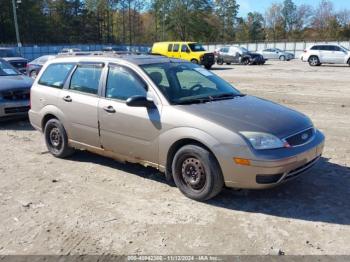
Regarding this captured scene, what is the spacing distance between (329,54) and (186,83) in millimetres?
31119

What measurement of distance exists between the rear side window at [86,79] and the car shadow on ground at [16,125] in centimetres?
357

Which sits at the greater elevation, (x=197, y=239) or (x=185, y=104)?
(x=185, y=104)

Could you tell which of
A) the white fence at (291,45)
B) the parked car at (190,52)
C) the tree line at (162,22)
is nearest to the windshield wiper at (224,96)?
the parked car at (190,52)

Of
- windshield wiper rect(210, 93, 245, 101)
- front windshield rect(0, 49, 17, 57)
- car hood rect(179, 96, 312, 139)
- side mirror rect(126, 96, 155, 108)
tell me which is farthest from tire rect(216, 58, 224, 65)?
side mirror rect(126, 96, 155, 108)

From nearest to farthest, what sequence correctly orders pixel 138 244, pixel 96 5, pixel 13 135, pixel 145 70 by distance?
pixel 138 244 → pixel 145 70 → pixel 13 135 → pixel 96 5

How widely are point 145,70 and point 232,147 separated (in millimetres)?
1752

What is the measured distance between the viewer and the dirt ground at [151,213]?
4.06 meters

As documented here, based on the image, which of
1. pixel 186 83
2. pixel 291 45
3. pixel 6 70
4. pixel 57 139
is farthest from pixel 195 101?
pixel 291 45

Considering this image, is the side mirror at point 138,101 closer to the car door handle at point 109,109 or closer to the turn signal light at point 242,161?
the car door handle at point 109,109

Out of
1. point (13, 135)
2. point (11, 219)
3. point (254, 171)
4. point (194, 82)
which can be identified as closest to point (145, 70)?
point (194, 82)

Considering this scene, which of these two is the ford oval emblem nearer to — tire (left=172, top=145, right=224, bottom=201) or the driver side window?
tire (left=172, top=145, right=224, bottom=201)

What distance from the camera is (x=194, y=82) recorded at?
19.7 ft

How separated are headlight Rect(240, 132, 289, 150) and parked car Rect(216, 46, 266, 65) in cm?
3645

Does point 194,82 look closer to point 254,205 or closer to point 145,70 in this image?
point 145,70
